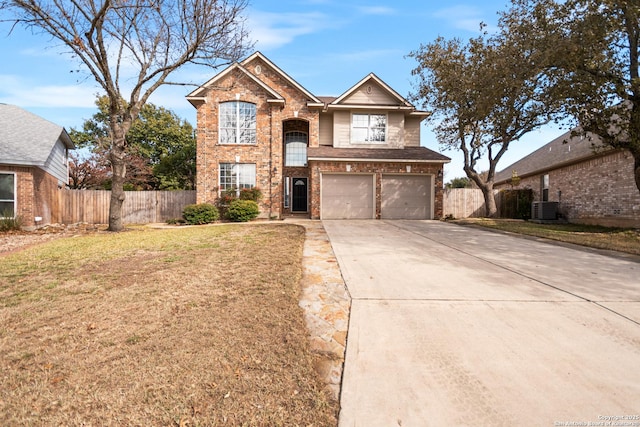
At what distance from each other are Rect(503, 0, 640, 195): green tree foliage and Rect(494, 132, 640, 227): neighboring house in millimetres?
1729

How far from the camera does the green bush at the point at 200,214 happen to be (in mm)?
15273

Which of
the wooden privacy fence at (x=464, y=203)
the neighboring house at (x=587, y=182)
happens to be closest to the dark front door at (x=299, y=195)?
the wooden privacy fence at (x=464, y=203)

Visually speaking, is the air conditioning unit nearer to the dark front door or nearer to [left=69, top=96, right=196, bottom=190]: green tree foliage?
the dark front door

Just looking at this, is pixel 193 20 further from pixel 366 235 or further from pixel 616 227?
pixel 616 227

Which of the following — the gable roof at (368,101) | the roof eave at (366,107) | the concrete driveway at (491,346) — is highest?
the gable roof at (368,101)

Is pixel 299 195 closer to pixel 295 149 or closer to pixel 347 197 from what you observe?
pixel 295 149

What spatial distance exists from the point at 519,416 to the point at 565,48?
1213 cm

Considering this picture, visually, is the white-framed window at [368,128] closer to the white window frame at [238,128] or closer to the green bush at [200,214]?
the white window frame at [238,128]

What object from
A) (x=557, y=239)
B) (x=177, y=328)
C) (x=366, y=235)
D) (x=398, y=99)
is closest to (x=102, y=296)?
(x=177, y=328)

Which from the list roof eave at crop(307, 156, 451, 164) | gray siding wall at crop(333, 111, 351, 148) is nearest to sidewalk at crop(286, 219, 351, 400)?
roof eave at crop(307, 156, 451, 164)

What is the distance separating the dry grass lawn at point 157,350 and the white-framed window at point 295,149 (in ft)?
47.3

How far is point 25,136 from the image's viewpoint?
14.6 meters

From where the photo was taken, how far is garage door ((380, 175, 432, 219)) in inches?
629

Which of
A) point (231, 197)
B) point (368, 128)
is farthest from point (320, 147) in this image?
point (231, 197)
